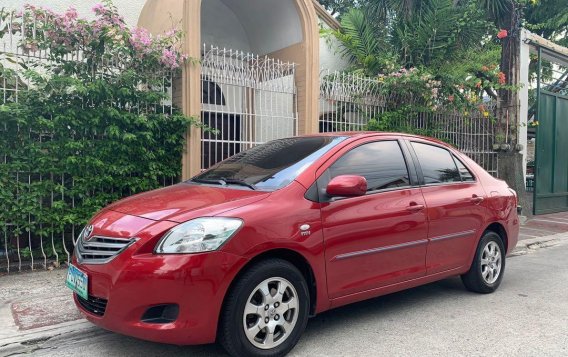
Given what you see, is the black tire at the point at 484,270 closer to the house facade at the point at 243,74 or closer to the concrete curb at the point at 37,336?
the concrete curb at the point at 37,336

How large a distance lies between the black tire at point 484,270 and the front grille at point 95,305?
3582 millimetres

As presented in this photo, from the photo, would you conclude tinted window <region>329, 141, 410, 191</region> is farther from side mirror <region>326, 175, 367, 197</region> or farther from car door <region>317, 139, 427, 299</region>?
side mirror <region>326, 175, 367, 197</region>

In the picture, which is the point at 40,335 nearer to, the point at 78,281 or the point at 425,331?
the point at 78,281

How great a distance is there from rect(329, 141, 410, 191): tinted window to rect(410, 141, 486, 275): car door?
10.1 inches

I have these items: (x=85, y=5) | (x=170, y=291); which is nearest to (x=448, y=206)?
(x=170, y=291)

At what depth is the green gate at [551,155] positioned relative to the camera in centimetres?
1191

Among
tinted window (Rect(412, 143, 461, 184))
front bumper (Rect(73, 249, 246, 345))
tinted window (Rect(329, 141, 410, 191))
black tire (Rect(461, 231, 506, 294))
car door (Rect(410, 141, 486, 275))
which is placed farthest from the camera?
black tire (Rect(461, 231, 506, 294))

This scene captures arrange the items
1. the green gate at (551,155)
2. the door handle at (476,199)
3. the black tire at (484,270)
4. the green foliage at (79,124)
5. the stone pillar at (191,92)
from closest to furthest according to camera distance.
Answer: the door handle at (476,199) < the black tire at (484,270) < the green foliage at (79,124) < the stone pillar at (191,92) < the green gate at (551,155)

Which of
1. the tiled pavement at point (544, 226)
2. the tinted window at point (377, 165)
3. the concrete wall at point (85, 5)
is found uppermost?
the concrete wall at point (85, 5)

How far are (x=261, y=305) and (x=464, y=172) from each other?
2.86 m

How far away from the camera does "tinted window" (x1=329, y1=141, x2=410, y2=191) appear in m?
4.07

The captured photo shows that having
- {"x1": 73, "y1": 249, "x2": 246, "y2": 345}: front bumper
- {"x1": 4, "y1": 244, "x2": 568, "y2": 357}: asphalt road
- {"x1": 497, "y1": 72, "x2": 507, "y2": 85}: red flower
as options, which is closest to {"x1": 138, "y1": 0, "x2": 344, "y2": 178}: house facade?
{"x1": 4, "y1": 244, "x2": 568, "y2": 357}: asphalt road

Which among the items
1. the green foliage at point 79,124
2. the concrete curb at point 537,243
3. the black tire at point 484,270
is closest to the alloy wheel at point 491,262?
the black tire at point 484,270

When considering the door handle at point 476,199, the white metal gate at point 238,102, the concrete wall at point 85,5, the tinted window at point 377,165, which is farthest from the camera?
the concrete wall at point 85,5
